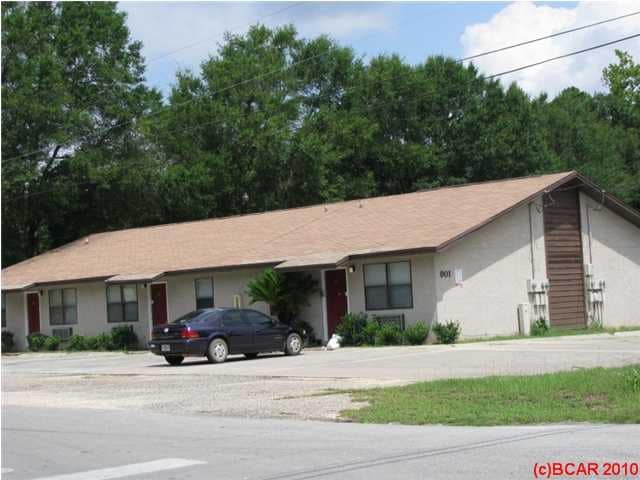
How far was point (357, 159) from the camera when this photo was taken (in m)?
58.8

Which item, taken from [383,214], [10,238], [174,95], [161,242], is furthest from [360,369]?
[174,95]

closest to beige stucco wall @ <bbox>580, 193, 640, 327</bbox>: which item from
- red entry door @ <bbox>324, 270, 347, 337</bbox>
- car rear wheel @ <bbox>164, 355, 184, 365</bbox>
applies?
red entry door @ <bbox>324, 270, 347, 337</bbox>

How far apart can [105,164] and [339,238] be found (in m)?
19.8

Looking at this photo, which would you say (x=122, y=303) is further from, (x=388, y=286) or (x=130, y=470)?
(x=130, y=470)

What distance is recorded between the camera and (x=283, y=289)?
3272 cm

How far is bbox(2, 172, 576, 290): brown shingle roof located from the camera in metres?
32.0

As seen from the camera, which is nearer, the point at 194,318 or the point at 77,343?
the point at 194,318

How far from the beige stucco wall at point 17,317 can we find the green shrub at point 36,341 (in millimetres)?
1469

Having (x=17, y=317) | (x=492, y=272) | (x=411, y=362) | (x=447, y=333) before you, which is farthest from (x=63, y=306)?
(x=411, y=362)

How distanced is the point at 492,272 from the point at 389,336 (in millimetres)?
4160

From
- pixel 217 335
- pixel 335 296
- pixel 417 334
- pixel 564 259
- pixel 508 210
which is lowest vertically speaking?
pixel 417 334

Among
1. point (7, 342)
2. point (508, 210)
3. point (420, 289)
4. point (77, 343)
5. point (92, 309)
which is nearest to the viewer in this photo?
point (420, 289)

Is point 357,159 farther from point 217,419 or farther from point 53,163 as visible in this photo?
point 217,419

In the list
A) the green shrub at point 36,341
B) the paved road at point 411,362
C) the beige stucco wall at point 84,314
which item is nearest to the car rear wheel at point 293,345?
the paved road at point 411,362
